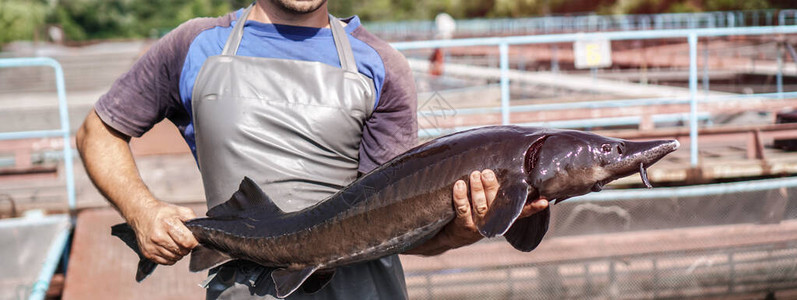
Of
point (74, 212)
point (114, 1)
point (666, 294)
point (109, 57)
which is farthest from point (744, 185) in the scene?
point (114, 1)

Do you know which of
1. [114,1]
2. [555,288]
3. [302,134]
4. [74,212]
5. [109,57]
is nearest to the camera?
[302,134]

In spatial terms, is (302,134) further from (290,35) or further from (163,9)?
(163,9)

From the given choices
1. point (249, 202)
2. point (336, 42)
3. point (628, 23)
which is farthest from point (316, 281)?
point (628, 23)

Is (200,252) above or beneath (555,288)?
above

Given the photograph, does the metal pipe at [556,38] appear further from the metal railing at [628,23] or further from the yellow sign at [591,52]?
the metal railing at [628,23]

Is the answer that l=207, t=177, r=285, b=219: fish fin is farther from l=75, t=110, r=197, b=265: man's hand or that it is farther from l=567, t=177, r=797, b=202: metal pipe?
l=567, t=177, r=797, b=202: metal pipe

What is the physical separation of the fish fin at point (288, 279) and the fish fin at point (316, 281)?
10 centimetres

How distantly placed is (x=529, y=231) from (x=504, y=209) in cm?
23

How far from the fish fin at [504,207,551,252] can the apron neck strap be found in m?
0.57

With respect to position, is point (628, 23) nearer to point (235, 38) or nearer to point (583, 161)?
point (235, 38)

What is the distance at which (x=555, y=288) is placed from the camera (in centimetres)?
495

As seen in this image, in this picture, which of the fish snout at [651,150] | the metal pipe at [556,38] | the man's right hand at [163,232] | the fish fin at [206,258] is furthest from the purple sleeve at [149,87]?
the metal pipe at [556,38]

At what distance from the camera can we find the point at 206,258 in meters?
2.00

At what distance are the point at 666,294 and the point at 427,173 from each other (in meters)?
3.72
